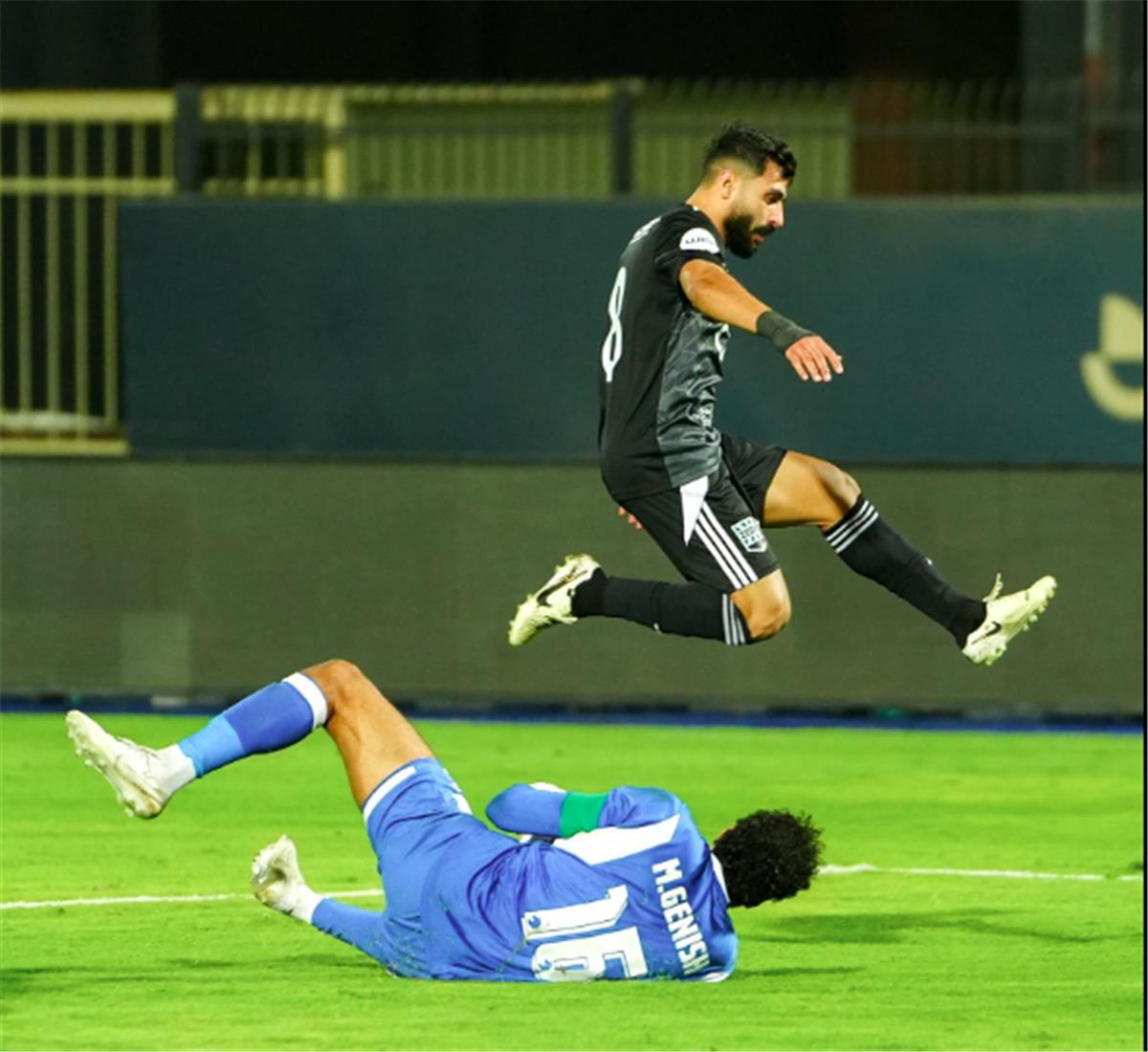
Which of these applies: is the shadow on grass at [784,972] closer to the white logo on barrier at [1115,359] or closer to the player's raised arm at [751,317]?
the player's raised arm at [751,317]

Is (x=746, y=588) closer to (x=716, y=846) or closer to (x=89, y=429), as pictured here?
(x=716, y=846)

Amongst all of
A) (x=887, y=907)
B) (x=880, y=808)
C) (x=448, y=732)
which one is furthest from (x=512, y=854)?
(x=448, y=732)

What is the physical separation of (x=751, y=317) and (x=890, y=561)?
68.6 inches

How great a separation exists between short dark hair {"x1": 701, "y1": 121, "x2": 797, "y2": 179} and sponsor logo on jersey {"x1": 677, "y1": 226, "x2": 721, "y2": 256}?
0.35 metres

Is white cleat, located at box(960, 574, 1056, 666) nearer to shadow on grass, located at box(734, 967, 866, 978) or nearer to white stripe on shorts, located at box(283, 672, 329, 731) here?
shadow on grass, located at box(734, 967, 866, 978)

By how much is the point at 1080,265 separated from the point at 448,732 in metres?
4.59

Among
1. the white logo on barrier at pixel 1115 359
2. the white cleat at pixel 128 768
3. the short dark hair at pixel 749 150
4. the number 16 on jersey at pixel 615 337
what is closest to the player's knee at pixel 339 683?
the white cleat at pixel 128 768

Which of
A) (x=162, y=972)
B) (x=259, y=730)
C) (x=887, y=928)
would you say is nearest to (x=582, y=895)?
(x=259, y=730)

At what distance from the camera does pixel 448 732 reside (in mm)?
15375

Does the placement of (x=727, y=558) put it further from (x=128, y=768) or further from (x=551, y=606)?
(x=128, y=768)

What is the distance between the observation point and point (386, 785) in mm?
7922

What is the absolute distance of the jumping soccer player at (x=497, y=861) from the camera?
7.53 metres

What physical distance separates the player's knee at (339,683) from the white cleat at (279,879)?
0.43 meters

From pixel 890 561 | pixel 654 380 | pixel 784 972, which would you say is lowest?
pixel 784 972
